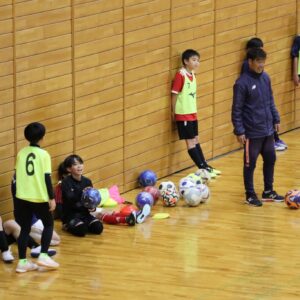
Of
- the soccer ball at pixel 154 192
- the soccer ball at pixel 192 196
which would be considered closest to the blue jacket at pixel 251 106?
the soccer ball at pixel 192 196

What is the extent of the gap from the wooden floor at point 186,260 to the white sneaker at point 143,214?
0.08 meters

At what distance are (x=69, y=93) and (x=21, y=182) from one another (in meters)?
→ 2.33

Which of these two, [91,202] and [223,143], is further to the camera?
[223,143]

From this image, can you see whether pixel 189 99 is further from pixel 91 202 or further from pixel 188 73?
pixel 91 202

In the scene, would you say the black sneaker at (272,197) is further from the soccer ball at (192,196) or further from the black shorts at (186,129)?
the black shorts at (186,129)

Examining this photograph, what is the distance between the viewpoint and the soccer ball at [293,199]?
12938 mm

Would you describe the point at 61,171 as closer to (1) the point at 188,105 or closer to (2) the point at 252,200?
(2) the point at 252,200

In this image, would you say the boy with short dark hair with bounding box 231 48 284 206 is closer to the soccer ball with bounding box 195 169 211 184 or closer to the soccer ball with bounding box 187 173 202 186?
the soccer ball with bounding box 187 173 202 186

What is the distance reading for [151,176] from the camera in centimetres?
1394

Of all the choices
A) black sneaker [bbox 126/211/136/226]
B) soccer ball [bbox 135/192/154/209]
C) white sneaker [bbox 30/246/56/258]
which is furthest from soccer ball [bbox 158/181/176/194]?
white sneaker [bbox 30/246/56/258]

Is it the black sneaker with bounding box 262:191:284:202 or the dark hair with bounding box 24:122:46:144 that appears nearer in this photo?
the dark hair with bounding box 24:122:46:144

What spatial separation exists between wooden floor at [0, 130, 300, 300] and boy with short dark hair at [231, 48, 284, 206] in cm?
56

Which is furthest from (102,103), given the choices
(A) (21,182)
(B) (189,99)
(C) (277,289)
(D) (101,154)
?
(C) (277,289)

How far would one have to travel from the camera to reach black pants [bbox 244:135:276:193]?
43.1ft
